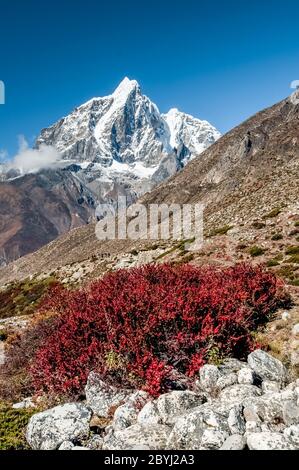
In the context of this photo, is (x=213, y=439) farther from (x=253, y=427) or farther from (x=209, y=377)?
(x=209, y=377)

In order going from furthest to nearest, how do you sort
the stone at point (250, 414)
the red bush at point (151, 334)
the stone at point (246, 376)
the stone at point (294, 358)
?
the red bush at point (151, 334)
the stone at point (294, 358)
the stone at point (246, 376)
the stone at point (250, 414)

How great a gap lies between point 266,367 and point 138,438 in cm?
411

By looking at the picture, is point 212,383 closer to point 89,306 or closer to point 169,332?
point 169,332

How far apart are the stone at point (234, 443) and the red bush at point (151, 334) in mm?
2863

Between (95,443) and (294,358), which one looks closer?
(95,443)

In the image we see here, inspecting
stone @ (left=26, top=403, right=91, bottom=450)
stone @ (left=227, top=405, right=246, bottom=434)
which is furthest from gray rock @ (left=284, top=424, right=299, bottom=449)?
stone @ (left=26, top=403, right=91, bottom=450)

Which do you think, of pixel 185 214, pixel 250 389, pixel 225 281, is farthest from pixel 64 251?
pixel 250 389

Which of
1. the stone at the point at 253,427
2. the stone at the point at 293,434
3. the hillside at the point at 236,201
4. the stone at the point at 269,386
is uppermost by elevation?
the hillside at the point at 236,201

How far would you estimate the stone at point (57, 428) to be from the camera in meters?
9.33

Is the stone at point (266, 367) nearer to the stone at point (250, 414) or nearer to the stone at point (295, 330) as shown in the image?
the stone at point (250, 414)

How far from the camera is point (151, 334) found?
41.0 feet

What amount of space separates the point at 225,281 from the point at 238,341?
4.24 meters

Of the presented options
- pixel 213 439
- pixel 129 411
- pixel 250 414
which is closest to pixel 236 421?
pixel 250 414

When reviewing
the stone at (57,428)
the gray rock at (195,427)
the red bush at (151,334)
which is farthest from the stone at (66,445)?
the red bush at (151,334)
